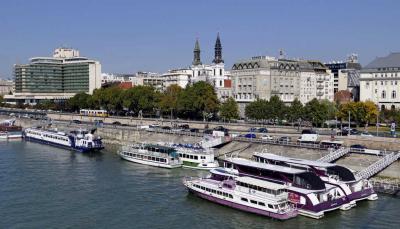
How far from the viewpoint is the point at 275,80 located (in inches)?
5123

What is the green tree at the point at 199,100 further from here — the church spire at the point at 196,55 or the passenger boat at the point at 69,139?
the church spire at the point at 196,55

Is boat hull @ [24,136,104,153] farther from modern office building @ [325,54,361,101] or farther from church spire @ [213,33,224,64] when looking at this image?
modern office building @ [325,54,361,101]

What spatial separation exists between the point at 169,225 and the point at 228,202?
7.66m

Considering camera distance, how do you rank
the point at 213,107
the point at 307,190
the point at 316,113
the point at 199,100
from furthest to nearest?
the point at 213,107
the point at 199,100
the point at 316,113
the point at 307,190

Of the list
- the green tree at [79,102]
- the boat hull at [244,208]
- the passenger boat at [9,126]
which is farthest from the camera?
the green tree at [79,102]

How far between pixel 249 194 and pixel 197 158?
72.5ft

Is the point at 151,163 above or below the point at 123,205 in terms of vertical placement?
above

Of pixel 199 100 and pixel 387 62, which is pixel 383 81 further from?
pixel 199 100

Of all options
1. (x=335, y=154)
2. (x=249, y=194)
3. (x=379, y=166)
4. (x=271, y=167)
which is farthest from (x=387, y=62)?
(x=249, y=194)

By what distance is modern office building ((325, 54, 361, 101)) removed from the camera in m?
164

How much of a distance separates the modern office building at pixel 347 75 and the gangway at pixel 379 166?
4019 inches

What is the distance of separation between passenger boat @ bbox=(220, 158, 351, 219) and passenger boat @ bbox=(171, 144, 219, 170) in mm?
16677

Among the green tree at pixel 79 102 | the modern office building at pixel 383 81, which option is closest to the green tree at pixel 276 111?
the modern office building at pixel 383 81

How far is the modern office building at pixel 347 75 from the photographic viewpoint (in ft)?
539
